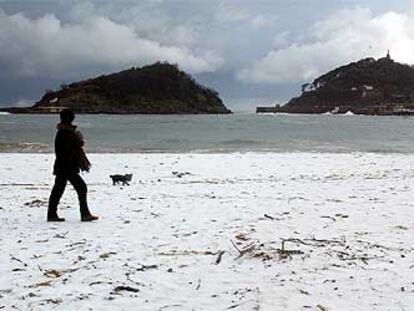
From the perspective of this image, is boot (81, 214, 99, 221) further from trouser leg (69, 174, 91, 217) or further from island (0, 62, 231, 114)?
island (0, 62, 231, 114)

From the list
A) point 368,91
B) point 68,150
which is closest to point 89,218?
point 68,150

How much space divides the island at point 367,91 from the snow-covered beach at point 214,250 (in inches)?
6410

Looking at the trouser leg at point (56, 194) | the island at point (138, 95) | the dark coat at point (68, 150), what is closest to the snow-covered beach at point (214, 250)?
the trouser leg at point (56, 194)

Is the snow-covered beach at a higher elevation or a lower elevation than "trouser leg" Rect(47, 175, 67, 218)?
lower

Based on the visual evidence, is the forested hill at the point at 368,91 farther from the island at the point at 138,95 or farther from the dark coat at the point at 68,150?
the dark coat at the point at 68,150

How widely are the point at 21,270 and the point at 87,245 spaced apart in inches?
47.8

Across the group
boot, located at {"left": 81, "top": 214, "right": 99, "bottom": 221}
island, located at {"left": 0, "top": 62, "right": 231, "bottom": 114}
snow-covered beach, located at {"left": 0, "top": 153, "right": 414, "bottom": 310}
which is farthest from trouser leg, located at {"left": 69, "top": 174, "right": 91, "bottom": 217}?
island, located at {"left": 0, "top": 62, "right": 231, "bottom": 114}

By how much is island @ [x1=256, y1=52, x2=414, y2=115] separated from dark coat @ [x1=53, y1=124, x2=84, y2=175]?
165584mm

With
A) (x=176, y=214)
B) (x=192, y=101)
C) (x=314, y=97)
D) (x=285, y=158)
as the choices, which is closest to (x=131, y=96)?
(x=192, y=101)

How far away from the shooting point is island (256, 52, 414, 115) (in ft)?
576

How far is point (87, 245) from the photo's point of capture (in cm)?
717

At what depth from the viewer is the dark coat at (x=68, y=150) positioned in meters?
8.56

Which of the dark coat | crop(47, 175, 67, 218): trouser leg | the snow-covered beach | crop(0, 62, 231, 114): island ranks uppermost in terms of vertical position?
crop(0, 62, 231, 114): island

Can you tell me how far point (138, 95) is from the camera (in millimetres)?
161625
